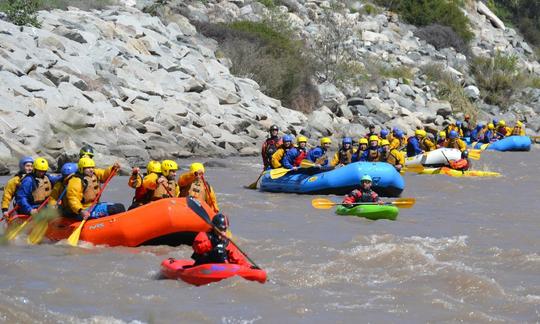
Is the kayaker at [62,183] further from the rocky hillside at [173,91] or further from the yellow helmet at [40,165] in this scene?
the rocky hillside at [173,91]

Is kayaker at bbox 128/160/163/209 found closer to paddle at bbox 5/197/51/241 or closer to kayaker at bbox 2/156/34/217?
paddle at bbox 5/197/51/241

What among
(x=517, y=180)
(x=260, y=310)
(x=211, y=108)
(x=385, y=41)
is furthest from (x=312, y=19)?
(x=260, y=310)

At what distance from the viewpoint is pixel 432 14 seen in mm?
49031

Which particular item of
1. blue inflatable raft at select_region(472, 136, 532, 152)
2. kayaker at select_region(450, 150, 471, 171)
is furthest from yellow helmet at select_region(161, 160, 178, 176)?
blue inflatable raft at select_region(472, 136, 532, 152)

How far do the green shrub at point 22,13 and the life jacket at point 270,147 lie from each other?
34.0 feet

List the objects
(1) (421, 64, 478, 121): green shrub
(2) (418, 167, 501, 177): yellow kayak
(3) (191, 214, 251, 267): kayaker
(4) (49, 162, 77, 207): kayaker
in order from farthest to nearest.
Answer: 1. (1) (421, 64, 478, 121): green shrub
2. (2) (418, 167, 501, 177): yellow kayak
3. (4) (49, 162, 77, 207): kayaker
4. (3) (191, 214, 251, 267): kayaker

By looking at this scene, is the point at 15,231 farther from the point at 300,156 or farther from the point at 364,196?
the point at 300,156

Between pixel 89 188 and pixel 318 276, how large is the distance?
10.5 ft

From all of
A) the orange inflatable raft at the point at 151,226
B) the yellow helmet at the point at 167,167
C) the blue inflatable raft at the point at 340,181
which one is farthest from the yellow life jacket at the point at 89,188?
the blue inflatable raft at the point at 340,181

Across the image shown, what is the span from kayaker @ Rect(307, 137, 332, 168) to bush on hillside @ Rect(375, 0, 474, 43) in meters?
32.3

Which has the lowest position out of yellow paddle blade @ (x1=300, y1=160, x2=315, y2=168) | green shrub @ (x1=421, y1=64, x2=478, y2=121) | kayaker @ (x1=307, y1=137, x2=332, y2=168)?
green shrub @ (x1=421, y1=64, x2=478, y2=121)

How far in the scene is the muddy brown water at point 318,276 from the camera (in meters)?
7.74

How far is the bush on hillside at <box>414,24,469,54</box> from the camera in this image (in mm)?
46156

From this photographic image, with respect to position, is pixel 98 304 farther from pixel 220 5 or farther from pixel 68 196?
pixel 220 5
